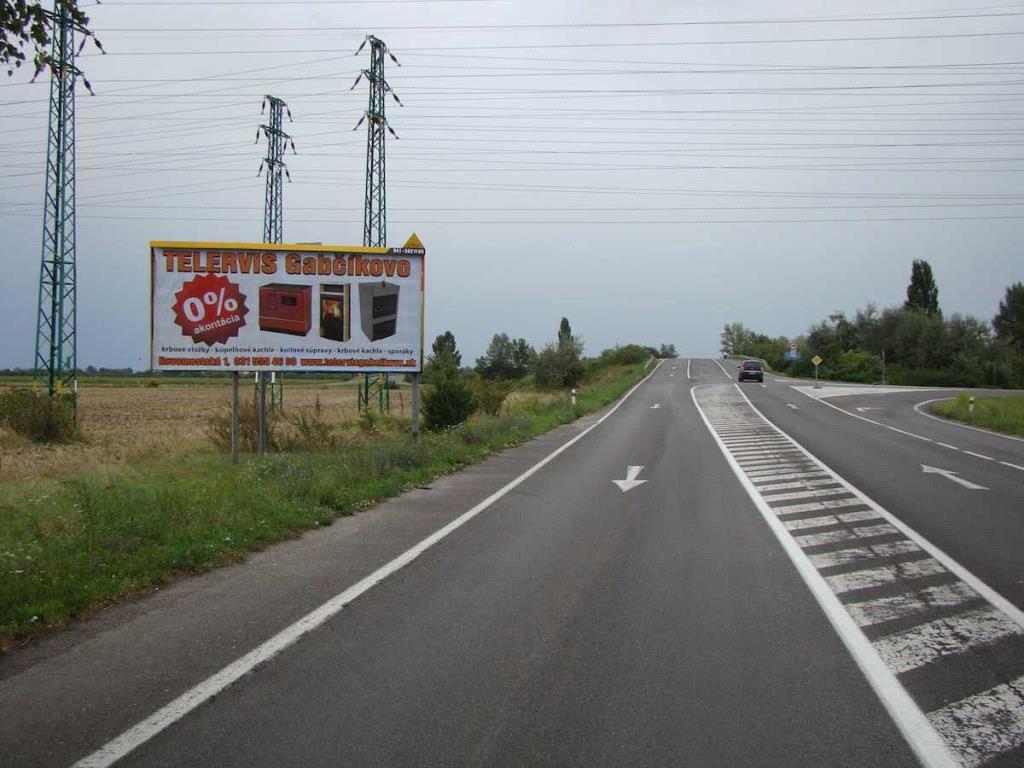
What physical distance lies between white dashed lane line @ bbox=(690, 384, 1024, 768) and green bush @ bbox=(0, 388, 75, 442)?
19618 millimetres

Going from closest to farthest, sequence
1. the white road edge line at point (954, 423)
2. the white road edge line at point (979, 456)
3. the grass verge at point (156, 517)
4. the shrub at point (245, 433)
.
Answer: the grass verge at point (156, 517) → the shrub at point (245, 433) → the white road edge line at point (979, 456) → the white road edge line at point (954, 423)

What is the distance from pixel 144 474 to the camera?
15.2 m

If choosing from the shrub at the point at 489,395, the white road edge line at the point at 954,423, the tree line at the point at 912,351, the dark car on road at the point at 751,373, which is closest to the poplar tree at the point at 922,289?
the tree line at the point at 912,351

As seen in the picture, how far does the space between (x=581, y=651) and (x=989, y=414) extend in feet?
117

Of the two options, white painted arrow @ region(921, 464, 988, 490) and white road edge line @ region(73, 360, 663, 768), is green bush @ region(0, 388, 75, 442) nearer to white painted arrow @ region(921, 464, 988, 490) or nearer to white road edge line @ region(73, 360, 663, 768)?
white road edge line @ region(73, 360, 663, 768)

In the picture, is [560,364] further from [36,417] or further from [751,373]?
[36,417]

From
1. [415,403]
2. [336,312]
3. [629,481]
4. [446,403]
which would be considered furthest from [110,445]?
[629,481]

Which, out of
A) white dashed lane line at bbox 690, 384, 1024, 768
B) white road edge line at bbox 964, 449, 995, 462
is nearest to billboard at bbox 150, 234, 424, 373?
white dashed lane line at bbox 690, 384, 1024, 768

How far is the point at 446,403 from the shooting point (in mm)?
27078

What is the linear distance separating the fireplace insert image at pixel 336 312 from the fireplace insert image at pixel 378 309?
0.97 feet

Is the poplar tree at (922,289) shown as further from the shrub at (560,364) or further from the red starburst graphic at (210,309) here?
the red starburst graphic at (210,309)

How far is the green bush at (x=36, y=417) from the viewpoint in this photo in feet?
79.5

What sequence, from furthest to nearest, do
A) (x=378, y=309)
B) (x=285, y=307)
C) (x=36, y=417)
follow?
(x=36, y=417) < (x=378, y=309) < (x=285, y=307)

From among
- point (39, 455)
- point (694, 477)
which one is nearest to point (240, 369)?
point (39, 455)
